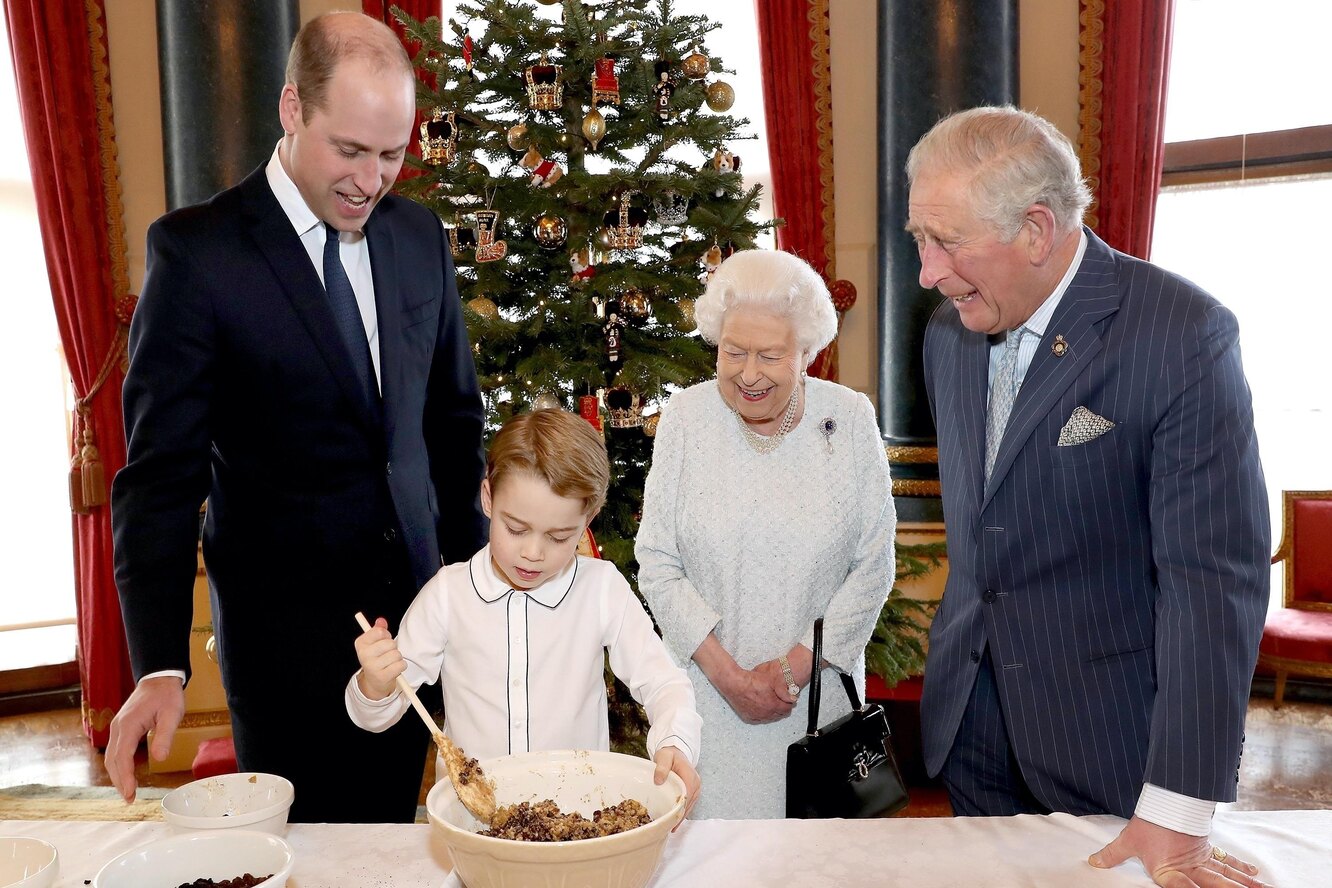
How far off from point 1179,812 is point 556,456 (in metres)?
0.99

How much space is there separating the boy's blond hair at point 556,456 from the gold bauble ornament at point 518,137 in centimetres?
190

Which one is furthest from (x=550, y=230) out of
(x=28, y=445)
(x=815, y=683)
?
(x=28, y=445)

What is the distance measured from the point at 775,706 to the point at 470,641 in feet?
2.43

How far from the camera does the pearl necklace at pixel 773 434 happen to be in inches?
92.0

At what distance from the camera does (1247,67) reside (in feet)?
17.7

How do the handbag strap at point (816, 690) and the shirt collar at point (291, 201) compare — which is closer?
the shirt collar at point (291, 201)

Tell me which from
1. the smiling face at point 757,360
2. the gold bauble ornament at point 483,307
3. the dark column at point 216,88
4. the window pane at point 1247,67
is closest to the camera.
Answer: the smiling face at point 757,360

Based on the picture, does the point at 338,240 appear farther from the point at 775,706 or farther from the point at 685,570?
the point at 775,706

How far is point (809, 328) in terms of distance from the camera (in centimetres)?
224

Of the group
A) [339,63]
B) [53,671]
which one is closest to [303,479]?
[339,63]

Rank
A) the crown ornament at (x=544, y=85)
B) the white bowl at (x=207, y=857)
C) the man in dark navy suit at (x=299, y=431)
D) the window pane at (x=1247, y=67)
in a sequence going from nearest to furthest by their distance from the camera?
the white bowl at (x=207, y=857) < the man in dark navy suit at (x=299, y=431) < the crown ornament at (x=544, y=85) < the window pane at (x=1247, y=67)

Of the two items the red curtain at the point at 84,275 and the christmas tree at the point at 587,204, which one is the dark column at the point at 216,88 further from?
the christmas tree at the point at 587,204

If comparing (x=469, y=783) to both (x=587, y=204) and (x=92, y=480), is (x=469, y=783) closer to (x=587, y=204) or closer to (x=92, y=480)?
(x=587, y=204)

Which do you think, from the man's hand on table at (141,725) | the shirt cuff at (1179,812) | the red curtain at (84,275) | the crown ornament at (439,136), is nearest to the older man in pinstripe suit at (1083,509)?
the shirt cuff at (1179,812)
